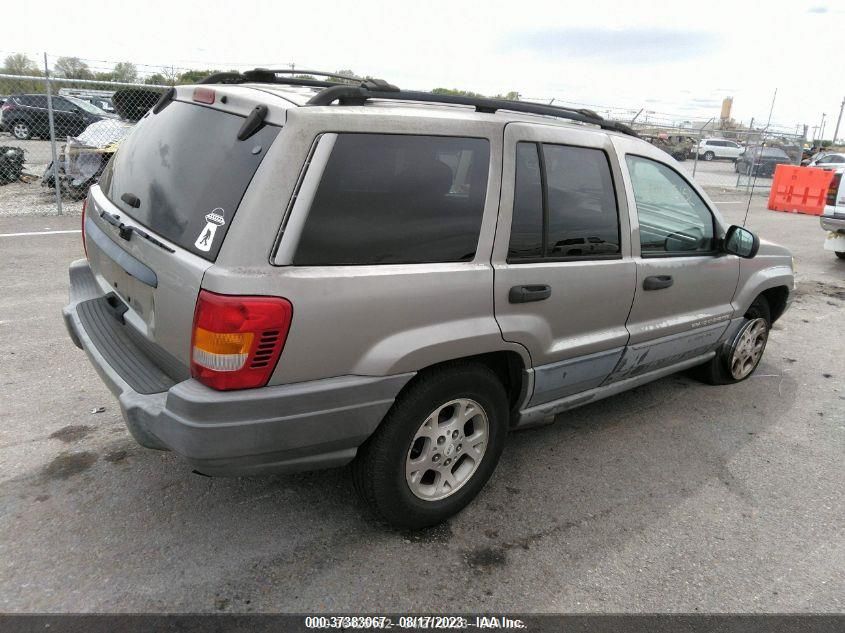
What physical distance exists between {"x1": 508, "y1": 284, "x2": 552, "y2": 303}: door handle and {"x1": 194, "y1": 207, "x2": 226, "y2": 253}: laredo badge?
1.26 meters

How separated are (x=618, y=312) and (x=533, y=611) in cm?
162

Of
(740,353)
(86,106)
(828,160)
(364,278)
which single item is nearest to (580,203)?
(364,278)

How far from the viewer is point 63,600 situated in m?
2.36

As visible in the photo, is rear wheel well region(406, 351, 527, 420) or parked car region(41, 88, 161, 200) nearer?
rear wheel well region(406, 351, 527, 420)

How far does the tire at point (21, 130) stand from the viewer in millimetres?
19922

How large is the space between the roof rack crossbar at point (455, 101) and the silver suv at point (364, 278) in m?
0.01

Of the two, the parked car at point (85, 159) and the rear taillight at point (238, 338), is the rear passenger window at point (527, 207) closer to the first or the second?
the rear taillight at point (238, 338)

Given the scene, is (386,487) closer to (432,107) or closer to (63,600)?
(63,600)

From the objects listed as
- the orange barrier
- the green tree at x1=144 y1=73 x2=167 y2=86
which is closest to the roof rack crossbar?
the green tree at x1=144 y1=73 x2=167 y2=86

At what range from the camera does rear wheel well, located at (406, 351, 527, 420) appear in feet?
9.50

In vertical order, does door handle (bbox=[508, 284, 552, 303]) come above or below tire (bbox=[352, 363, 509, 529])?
above

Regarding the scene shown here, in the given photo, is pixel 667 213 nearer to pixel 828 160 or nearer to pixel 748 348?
pixel 748 348

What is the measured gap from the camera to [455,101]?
2.85 metres

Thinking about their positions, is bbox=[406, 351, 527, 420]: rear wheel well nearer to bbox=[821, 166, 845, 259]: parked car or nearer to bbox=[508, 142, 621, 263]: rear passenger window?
bbox=[508, 142, 621, 263]: rear passenger window
